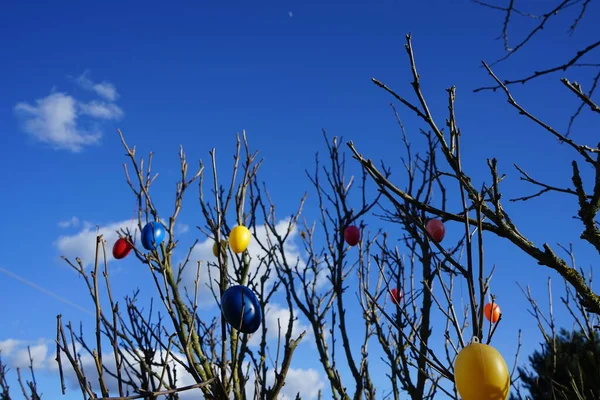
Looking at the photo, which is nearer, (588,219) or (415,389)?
(588,219)

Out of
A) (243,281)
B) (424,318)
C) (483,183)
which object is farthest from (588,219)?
(243,281)

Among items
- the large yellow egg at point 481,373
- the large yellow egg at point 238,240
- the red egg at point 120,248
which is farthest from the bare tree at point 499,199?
the red egg at point 120,248

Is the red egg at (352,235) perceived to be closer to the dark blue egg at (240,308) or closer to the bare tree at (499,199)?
the dark blue egg at (240,308)

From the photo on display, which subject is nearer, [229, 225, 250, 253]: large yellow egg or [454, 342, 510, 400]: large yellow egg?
[454, 342, 510, 400]: large yellow egg

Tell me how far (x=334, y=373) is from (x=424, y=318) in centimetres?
76

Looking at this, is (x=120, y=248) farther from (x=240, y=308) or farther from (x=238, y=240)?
(x=240, y=308)

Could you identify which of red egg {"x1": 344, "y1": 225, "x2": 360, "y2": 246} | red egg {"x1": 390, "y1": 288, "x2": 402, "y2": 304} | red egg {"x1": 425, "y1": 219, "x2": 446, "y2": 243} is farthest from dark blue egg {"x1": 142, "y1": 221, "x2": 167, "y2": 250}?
red egg {"x1": 425, "y1": 219, "x2": 446, "y2": 243}

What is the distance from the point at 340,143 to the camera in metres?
3.79

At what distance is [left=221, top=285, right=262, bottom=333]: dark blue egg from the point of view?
2652mm

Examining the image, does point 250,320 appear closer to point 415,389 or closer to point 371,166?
point 415,389

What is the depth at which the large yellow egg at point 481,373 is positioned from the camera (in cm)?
142

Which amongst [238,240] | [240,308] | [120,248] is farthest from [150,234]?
[240,308]

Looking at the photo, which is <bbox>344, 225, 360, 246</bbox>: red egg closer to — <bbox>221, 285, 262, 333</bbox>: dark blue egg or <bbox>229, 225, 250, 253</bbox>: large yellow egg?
<bbox>229, 225, 250, 253</bbox>: large yellow egg

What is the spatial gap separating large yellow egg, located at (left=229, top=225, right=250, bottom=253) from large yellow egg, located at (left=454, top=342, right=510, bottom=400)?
7.56 ft
